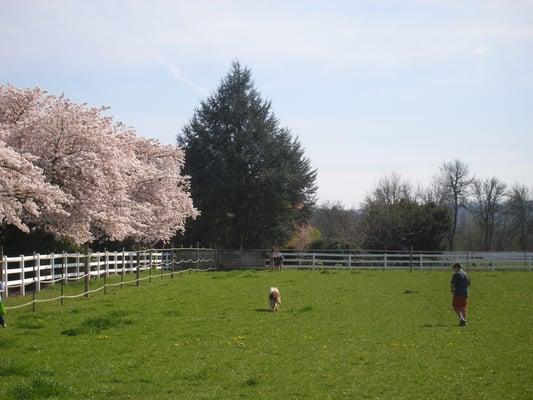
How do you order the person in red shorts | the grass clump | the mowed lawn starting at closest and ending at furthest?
the grass clump < the mowed lawn < the person in red shorts

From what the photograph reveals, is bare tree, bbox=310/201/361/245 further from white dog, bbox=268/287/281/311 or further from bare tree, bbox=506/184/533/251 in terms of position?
Answer: white dog, bbox=268/287/281/311

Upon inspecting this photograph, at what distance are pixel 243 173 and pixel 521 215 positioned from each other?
120 ft

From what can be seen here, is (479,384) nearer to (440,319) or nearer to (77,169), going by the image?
(440,319)

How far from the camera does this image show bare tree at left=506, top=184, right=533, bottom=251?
3130 inches

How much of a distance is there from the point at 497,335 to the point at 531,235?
71449 mm

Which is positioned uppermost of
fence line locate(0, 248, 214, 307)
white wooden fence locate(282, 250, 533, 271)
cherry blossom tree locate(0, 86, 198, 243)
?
cherry blossom tree locate(0, 86, 198, 243)

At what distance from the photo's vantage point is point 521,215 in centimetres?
7962

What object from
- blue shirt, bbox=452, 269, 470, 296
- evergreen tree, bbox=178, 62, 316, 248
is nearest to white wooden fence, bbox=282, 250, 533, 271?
evergreen tree, bbox=178, 62, 316, 248

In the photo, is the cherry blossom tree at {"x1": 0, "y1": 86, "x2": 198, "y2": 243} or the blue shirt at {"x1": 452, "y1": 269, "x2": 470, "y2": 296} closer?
the blue shirt at {"x1": 452, "y1": 269, "x2": 470, "y2": 296}

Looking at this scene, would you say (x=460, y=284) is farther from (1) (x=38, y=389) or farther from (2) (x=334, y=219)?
(2) (x=334, y=219)

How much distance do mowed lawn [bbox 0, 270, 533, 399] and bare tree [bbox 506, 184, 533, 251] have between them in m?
59.0

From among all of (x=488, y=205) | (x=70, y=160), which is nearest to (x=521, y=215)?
(x=488, y=205)

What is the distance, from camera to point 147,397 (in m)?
9.75

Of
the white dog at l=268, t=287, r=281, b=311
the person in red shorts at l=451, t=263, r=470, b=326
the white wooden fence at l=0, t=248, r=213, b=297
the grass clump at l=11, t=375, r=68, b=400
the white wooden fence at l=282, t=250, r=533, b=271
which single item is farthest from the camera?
the white wooden fence at l=282, t=250, r=533, b=271
